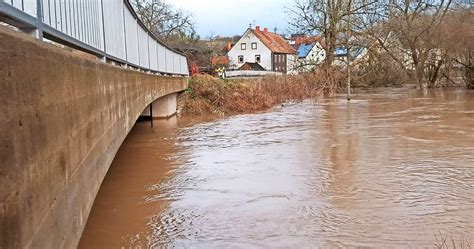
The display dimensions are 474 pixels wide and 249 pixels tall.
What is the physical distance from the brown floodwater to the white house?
5672 cm

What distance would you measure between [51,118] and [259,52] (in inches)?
2667

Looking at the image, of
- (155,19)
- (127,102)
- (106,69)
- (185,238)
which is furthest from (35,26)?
(155,19)

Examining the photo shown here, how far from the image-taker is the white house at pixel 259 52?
68.5 m

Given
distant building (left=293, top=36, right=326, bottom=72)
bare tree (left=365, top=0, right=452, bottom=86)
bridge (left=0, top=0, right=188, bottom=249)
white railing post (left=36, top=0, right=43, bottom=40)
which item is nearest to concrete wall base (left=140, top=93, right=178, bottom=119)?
bridge (left=0, top=0, right=188, bottom=249)

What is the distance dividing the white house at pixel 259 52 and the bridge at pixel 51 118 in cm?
6315

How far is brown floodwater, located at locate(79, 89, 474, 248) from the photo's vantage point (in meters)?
4.87

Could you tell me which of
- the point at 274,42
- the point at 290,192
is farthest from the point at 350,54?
the point at 274,42

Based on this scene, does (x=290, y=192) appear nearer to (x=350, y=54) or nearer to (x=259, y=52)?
(x=350, y=54)

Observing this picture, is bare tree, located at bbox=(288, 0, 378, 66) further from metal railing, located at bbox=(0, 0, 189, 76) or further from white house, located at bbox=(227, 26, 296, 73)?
white house, located at bbox=(227, 26, 296, 73)

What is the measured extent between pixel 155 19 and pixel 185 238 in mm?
41257

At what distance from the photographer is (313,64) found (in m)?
31.9

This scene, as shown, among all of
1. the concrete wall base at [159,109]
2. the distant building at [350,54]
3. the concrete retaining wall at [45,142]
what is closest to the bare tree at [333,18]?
the distant building at [350,54]

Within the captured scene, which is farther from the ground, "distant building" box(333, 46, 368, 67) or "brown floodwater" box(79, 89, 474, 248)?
"distant building" box(333, 46, 368, 67)

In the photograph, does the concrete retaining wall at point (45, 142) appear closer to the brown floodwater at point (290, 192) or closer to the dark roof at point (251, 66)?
the brown floodwater at point (290, 192)
